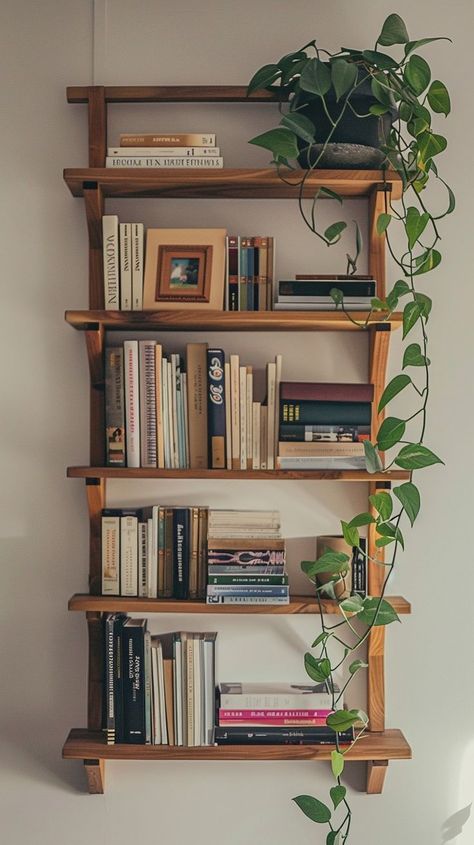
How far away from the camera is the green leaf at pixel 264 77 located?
1.97 metres

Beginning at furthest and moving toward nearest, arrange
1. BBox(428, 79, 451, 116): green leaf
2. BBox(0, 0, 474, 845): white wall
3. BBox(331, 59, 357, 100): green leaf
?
BBox(0, 0, 474, 845): white wall → BBox(428, 79, 451, 116): green leaf → BBox(331, 59, 357, 100): green leaf

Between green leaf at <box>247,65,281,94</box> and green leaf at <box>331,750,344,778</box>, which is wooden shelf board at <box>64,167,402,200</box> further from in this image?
green leaf at <box>331,750,344,778</box>

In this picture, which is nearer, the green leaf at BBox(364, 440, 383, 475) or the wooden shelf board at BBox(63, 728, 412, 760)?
the green leaf at BBox(364, 440, 383, 475)

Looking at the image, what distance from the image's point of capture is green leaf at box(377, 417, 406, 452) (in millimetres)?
1897

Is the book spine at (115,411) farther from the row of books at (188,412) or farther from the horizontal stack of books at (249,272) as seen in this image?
the horizontal stack of books at (249,272)

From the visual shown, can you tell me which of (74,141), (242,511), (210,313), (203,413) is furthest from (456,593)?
(74,141)

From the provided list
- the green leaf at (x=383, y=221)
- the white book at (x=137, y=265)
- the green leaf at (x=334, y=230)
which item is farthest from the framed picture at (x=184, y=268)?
the green leaf at (x=383, y=221)

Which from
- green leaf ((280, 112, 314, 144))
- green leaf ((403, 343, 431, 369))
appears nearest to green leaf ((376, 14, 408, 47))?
green leaf ((280, 112, 314, 144))

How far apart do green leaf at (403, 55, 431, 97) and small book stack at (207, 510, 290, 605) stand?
97 cm

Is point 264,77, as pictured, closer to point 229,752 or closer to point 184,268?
point 184,268

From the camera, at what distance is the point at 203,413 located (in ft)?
6.67

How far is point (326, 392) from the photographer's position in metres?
2.01

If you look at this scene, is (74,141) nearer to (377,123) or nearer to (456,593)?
(377,123)

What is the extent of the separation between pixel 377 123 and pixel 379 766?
53.9 inches
